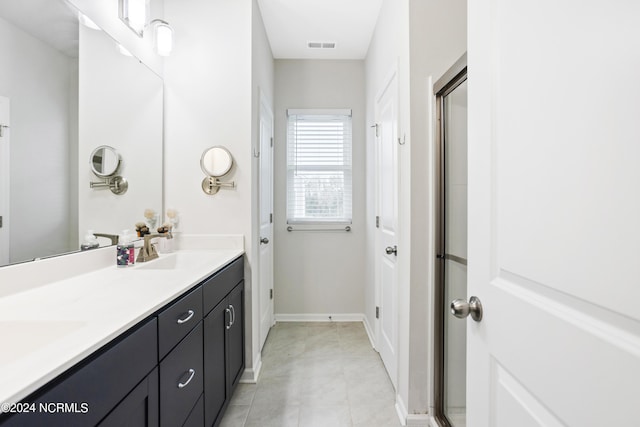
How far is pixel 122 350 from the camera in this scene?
82 centimetres

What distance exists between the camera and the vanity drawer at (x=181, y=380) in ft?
3.46

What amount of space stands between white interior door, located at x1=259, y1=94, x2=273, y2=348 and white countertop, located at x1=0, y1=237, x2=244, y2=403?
1072 mm

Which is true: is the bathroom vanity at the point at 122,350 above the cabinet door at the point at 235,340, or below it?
above

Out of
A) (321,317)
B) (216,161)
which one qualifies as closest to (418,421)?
(321,317)

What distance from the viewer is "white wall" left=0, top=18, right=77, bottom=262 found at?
1.14 meters

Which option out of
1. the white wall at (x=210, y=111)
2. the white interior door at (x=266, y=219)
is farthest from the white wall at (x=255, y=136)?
the white interior door at (x=266, y=219)

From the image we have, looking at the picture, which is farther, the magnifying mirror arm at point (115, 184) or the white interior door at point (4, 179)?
the magnifying mirror arm at point (115, 184)

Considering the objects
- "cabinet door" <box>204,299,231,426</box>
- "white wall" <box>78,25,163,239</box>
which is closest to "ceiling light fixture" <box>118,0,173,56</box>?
"white wall" <box>78,25,163,239</box>

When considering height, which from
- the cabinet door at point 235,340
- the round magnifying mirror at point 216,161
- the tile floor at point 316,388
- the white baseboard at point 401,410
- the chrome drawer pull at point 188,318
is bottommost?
the tile floor at point 316,388

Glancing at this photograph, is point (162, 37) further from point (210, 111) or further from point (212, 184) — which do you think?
point (212, 184)

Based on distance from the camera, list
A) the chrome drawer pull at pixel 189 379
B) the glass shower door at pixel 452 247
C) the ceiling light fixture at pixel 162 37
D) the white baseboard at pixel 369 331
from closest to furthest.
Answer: the chrome drawer pull at pixel 189 379 < the glass shower door at pixel 452 247 < the ceiling light fixture at pixel 162 37 < the white baseboard at pixel 369 331

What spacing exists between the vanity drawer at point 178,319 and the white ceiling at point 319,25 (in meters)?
2.25

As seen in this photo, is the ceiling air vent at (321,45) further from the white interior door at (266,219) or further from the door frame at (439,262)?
the door frame at (439,262)

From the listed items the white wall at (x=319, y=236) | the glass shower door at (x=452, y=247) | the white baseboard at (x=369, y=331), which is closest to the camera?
the glass shower door at (x=452, y=247)
